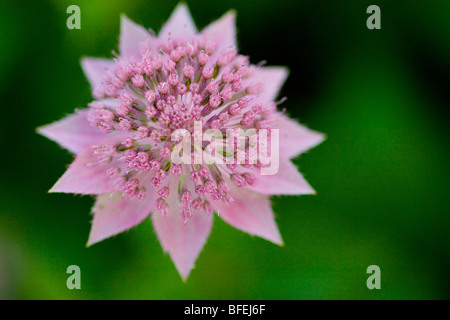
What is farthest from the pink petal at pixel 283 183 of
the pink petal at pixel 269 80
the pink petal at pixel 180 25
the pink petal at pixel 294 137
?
the pink petal at pixel 180 25

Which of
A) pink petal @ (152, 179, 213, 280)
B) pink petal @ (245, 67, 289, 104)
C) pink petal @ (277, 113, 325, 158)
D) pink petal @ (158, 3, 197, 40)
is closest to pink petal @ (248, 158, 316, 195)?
pink petal @ (277, 113, 325, 158)

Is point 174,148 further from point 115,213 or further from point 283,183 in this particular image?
point 283,183

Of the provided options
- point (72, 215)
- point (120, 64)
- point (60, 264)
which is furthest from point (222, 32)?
point (60, 264)

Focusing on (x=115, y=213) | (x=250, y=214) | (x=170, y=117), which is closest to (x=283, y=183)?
(x=250, y=214)

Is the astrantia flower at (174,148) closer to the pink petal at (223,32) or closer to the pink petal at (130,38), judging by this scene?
the pink petal at (130,38)
